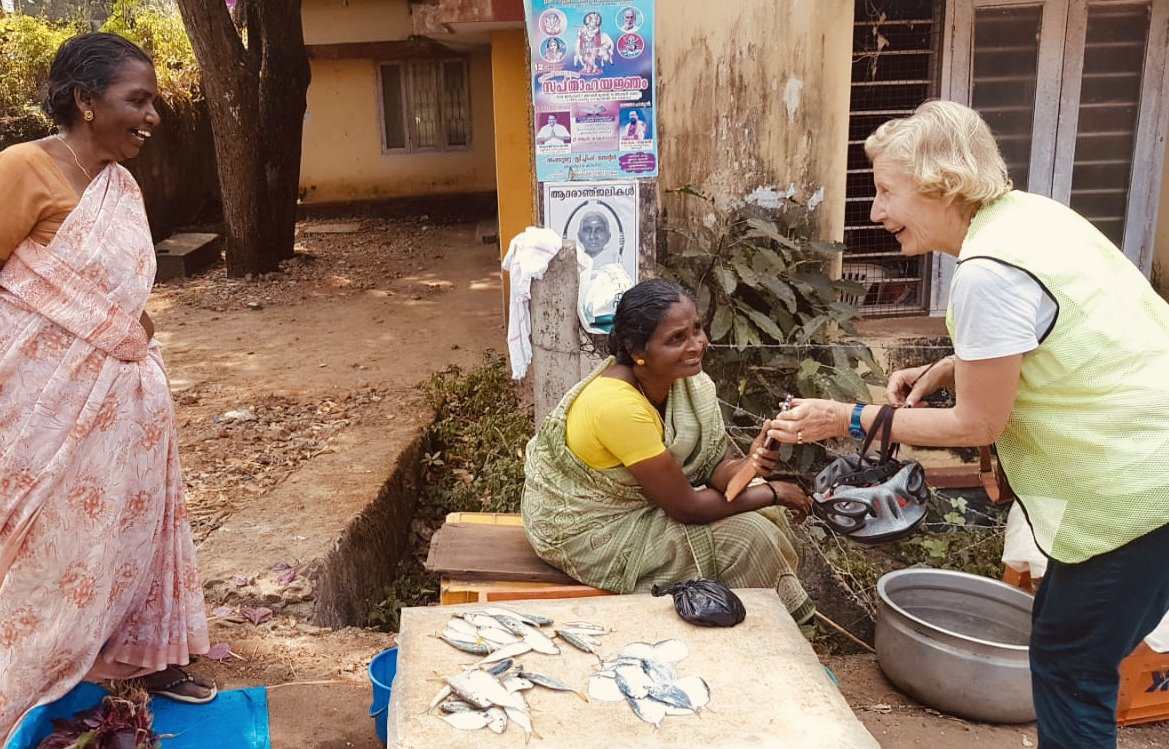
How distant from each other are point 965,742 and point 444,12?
503 centimetres

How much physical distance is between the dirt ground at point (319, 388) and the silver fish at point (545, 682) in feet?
2.63

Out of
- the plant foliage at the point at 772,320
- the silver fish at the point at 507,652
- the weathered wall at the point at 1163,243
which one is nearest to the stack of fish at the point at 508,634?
the silver fish at the point at 507,652

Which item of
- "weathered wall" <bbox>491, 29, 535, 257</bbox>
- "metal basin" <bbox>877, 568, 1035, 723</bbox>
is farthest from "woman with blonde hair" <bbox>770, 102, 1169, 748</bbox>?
"weathered wall" <bbox>491, 29, 535, 257</bbox>

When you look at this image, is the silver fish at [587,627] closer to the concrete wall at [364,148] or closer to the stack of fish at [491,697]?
the stack of fish at [491,697]

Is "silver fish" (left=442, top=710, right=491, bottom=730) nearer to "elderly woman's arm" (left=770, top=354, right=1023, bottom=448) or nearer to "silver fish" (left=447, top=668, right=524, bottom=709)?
"silver fish" (left=447, top=668, right=524, bottom=709)

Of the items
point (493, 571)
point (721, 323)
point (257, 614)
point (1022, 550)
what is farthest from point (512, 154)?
point (1022, 550)

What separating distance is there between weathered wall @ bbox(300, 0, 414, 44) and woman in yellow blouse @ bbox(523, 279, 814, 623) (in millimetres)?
11474

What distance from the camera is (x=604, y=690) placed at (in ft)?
7.30

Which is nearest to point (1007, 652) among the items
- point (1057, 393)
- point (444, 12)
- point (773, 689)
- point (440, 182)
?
point (773, 689)

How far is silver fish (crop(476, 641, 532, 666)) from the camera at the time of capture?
2.30 meters

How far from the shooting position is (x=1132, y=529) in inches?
74.5

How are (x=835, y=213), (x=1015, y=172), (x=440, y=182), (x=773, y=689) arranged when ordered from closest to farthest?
(x=773, y=689)
(x=835, y=213)
(x=1015, y=172)
(x=440, y=182)

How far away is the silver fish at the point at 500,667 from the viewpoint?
7.39 ft

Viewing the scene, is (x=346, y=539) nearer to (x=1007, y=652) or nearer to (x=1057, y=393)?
(x=1007, y=652)
